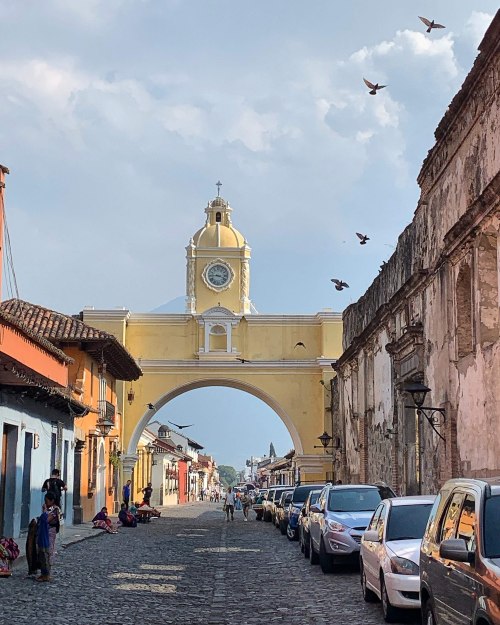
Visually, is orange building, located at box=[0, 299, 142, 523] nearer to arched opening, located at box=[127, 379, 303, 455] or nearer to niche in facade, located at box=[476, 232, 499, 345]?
arched opening, located at box=[127, 379, 303, 455]

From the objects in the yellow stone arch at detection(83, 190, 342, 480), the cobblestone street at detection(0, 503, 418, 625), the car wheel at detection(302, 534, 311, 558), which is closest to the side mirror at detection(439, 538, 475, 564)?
the cobblestone street at detection(0, 503, 418, 625)

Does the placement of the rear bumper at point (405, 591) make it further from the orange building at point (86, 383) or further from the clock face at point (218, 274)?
the clock face at point (218, 274)

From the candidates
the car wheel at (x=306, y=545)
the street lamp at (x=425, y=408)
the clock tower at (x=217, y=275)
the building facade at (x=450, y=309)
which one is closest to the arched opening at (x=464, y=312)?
the building facade at (x=450, y=309)

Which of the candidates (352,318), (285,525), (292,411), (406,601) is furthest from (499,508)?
(292,411)

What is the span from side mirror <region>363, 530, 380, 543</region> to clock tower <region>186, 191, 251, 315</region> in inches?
1449

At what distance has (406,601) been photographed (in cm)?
948

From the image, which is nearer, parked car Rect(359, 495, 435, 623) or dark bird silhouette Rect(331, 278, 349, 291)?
parked car Rect(359, 495, 435, 623)

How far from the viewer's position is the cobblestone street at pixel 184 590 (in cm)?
1030

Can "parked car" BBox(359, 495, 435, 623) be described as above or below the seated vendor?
above

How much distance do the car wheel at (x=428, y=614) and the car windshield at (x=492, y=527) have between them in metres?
1.43

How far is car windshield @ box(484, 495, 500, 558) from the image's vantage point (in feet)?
19.7

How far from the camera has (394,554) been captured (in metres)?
9.89

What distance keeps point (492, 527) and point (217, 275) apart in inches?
1703

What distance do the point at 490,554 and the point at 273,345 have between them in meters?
41.9
